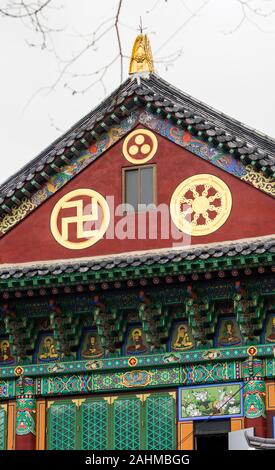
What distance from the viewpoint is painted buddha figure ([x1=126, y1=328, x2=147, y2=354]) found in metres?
28.0

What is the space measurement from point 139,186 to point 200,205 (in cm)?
150

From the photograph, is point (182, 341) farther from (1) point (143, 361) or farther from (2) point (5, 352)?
(2) point (5, 352)

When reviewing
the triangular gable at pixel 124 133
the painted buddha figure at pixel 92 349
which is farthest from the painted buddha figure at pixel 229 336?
Result: the triangular gable at pixel 124 133

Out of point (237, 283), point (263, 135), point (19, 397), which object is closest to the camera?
point (237, 283)

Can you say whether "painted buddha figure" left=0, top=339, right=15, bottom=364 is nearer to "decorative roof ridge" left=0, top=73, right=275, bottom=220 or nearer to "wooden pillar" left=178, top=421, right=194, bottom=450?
"decorative roof ridge" left=0, top=73, right=275, bottom=220

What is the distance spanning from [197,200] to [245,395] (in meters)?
4.20

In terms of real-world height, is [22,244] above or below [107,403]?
above

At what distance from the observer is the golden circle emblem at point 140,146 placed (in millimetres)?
29422

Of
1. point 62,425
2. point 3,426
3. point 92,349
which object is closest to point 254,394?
point 92,349

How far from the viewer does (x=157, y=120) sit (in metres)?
29.6

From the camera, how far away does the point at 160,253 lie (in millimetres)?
27984

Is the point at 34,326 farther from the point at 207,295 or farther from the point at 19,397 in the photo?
the point at 207,295

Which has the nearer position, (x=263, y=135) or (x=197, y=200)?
(x=197, y=200)

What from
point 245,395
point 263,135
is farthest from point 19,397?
point 263,135
